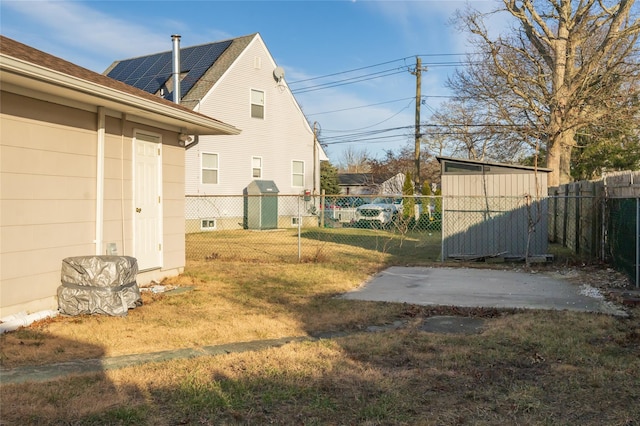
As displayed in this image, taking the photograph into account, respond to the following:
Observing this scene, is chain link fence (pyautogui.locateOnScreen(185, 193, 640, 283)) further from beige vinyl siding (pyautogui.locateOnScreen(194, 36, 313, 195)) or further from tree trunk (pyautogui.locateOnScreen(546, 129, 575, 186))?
beige vinyl siding (pyautogui.locateOnScreen(194, 36, 313, 195))

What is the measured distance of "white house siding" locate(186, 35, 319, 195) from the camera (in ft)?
71.4

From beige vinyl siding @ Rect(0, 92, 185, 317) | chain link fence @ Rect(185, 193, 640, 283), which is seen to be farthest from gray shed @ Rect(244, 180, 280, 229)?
beige vinyl siding @ Rect(0, 92, 185, 317)

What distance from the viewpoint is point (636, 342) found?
5.33 m

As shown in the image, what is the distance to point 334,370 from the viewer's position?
450 centimetres

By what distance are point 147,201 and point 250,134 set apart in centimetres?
1512

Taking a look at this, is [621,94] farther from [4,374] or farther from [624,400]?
[4,374]

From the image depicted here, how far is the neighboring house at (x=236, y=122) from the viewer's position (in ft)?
70.8

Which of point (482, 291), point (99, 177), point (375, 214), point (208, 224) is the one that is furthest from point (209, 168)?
point (482, 291)

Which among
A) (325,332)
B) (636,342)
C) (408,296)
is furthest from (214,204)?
(636,342)

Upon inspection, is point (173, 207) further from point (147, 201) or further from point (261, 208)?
point (261, 208)

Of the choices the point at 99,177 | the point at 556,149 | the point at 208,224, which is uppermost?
the point at 556,149

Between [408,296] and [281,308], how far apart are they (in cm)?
211

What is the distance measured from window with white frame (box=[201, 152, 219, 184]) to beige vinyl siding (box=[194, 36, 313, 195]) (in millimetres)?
199

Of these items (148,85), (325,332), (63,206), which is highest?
(148,85)
